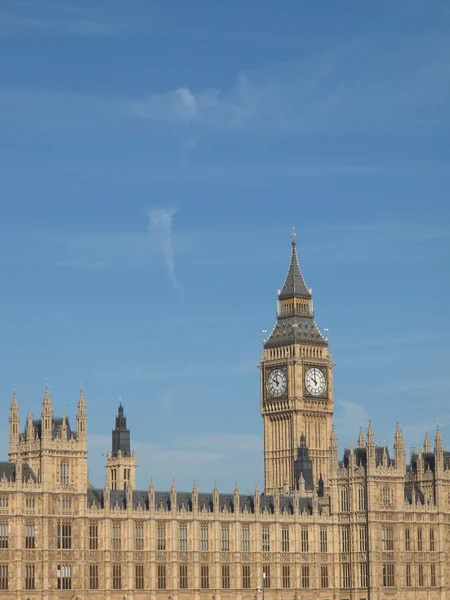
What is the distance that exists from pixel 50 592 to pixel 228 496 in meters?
32.4

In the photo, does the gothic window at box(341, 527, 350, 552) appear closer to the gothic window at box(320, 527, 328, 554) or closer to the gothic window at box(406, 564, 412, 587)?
the gothic window at box(320, 527, 328, 554)

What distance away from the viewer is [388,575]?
196125 mm

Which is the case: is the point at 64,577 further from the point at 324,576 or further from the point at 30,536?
the point at 324,576

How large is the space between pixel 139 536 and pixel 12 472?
60.9ft

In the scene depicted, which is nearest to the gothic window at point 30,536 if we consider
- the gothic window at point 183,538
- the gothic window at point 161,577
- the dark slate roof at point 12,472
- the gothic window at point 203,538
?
the dark slate roof at point 12,472

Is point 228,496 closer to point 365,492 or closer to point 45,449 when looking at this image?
point 365,492

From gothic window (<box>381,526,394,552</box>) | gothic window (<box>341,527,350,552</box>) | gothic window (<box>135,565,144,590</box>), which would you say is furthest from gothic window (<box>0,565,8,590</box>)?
gothic window (<box>381,526,394,552</box>)

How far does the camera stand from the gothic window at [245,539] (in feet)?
616

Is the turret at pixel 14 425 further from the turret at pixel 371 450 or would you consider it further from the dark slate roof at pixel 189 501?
the turret at pixel 371 450

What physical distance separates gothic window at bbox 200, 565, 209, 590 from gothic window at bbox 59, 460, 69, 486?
898 inches

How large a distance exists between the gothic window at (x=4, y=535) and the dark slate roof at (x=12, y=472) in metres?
5.50

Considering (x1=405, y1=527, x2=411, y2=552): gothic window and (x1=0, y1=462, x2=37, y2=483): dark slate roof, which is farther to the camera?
(x1=405, y1=527, x2=411, y2=552): gothic window

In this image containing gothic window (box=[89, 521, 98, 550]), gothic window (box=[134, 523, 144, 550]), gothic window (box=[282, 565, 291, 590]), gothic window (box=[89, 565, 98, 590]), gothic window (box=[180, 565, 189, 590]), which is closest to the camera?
gothic window (box=[89, 565, 98, 590])

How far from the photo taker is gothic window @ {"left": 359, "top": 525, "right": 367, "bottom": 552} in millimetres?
195875
